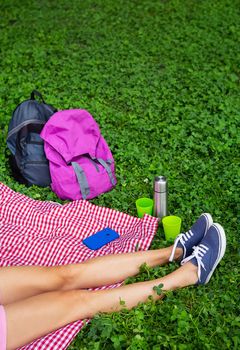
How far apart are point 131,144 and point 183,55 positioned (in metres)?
2.34

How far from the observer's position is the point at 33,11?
847 centimetres

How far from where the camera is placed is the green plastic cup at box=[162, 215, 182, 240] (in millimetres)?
3803

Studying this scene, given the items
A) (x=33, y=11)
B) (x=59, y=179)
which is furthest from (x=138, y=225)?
(x=33, y=11)

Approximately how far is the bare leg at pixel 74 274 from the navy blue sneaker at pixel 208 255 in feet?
0.62

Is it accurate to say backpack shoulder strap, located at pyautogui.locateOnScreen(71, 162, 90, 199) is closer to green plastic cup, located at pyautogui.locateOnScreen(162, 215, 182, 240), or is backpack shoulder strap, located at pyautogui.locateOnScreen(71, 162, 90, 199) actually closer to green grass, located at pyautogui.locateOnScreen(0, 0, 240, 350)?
green grass, located at pyautogui.locateOnScreen(0, 0, 240, 350)

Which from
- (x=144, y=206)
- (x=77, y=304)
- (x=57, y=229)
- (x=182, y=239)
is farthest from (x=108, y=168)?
(x=77, y=304)

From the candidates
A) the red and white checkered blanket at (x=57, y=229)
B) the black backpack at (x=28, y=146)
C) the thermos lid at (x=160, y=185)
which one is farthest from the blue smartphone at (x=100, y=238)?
the black backpack at (x=28, y=146)

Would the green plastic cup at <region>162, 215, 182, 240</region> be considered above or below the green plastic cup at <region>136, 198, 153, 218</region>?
above

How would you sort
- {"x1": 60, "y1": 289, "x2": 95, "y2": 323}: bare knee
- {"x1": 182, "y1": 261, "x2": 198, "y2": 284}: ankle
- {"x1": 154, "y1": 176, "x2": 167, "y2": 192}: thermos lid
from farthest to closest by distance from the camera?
{"x1": 154, "y1": 176, "x2": 167, "y2": 192}: thermos lid < {"x1": 182, "y1": 261, "x2": 198, "y2": 284}: ankle < {"x1": 60, "y1": 289, "x2": 95, "y2": 323}: bare knee

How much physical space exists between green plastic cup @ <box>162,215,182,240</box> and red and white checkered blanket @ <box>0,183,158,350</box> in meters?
0.11

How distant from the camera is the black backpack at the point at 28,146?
4.50 m

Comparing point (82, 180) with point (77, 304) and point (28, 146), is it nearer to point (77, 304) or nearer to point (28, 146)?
point (28, 146)

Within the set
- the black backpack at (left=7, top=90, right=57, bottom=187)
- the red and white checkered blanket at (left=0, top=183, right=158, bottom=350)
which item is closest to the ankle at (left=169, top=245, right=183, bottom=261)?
the red and white checkered blanket at (left=0, top=183, right=158, bottom=350)

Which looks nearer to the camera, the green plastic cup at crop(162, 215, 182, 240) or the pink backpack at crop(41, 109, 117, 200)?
the green plastic cup at crop(162, 215, 182, 240)
